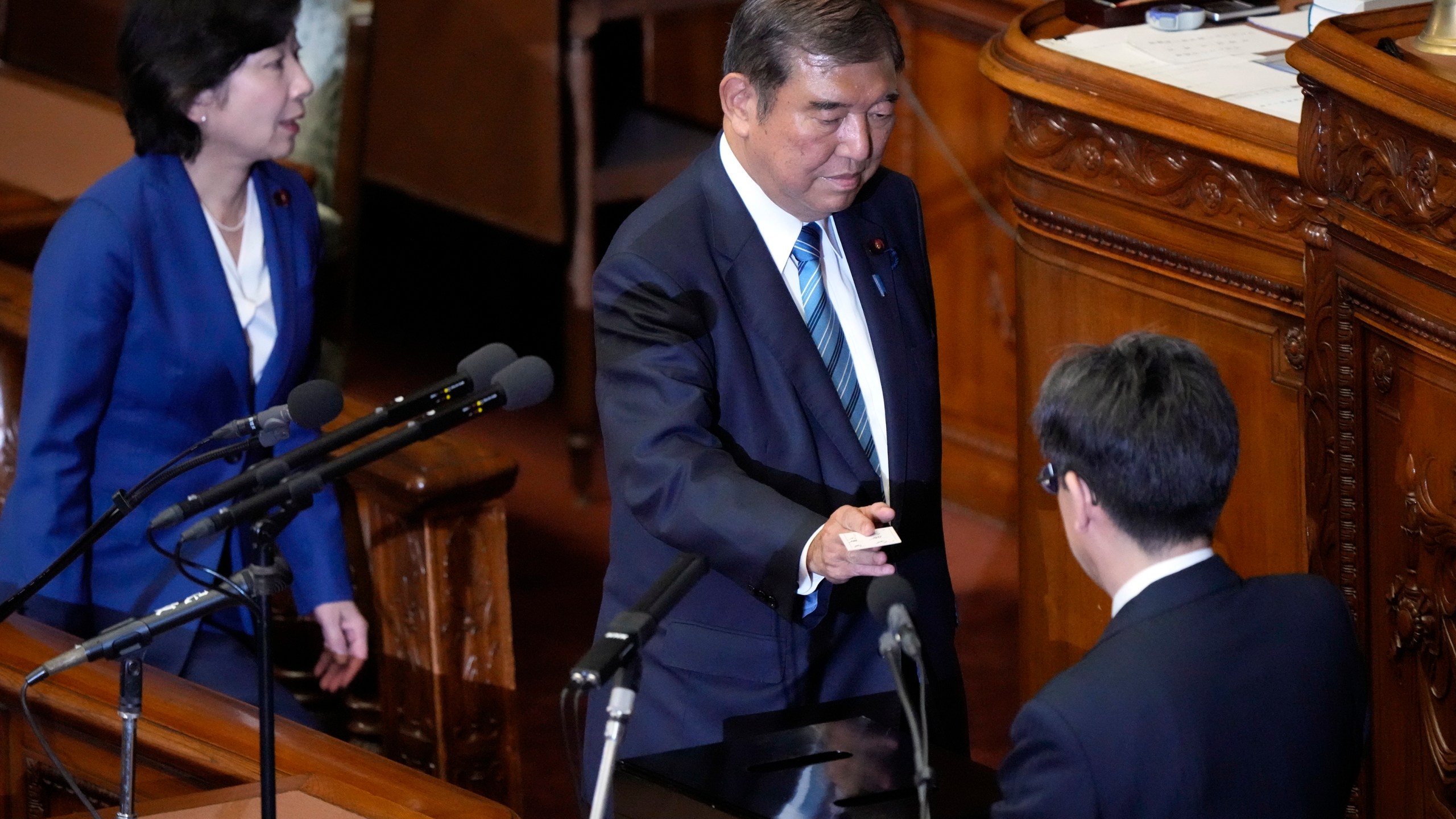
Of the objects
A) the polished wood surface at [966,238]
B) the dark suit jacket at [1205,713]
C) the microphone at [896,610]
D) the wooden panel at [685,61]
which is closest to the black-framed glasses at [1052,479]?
the dark suit jacket at [1205,713]

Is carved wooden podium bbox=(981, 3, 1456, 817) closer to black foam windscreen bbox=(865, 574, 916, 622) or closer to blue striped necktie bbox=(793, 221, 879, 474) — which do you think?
blue striped necktie bbox=(793, 221, 879, 474)

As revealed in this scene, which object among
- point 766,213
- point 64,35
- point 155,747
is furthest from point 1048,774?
point 64,35

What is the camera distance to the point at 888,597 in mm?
1620

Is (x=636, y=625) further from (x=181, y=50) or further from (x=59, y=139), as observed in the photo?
(x=59, y=139)

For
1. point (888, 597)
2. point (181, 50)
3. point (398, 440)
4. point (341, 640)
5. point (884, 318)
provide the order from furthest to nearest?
point (341, 640), point (181, 50), point (884, 318), point (398, 440), point (888, 597)

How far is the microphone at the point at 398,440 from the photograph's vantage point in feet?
6.06

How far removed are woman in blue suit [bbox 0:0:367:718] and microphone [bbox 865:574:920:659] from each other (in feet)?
4.94

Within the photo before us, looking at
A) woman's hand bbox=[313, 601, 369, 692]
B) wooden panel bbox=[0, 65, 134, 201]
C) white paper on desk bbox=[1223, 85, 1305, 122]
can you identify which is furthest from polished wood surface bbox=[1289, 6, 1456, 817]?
wooden panel bbox=[0, 65, 134, 201]

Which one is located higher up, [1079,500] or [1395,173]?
[1395,173]

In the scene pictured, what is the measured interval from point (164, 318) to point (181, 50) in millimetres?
421

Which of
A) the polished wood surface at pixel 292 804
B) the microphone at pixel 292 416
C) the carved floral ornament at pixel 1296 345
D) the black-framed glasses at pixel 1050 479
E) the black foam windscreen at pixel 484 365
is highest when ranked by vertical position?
the black foam windscreen at pixel 484 365

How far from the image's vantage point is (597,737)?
2.43 m

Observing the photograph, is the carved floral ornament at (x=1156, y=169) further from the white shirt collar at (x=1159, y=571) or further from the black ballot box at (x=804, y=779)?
the black ballot box at (x=804, y=779)

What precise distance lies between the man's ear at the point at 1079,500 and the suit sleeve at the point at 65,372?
162 cm
